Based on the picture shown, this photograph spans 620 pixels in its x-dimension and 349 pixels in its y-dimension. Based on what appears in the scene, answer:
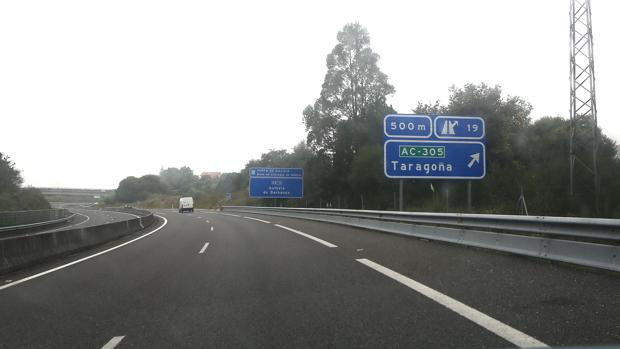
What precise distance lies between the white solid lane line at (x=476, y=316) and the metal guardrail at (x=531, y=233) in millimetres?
2589

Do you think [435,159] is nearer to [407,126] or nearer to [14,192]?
[407,126]

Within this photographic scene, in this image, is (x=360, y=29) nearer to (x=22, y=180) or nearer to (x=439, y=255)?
(x=439, y=255)

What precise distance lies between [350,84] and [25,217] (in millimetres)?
29771

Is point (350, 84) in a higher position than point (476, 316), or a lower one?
higher

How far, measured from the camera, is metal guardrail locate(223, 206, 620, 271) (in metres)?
6.70

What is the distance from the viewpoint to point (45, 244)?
37.5 ft

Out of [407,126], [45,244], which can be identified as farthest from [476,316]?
[407,126]

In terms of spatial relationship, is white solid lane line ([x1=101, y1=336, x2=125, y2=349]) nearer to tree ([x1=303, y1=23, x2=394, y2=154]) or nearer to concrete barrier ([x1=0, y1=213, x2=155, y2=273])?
concrete barrier ([x1=0, y1=213, x2=155, y2=273])

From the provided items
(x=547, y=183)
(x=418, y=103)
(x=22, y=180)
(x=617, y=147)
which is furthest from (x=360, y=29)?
(x=22, y=180)

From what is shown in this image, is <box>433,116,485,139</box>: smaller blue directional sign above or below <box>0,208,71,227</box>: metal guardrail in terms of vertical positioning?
above

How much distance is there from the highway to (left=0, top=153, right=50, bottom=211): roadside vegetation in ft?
161

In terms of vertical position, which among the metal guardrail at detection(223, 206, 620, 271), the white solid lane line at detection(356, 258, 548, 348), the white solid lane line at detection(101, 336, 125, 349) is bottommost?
the white solid lane line at detection(101, 336, 125, 349)

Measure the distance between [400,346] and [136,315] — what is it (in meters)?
3.18

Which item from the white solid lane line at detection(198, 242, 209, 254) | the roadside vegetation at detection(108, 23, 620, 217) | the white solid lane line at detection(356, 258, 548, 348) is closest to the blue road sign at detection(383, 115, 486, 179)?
the roadside vegetation at detection(108, 23, 620, 217)
